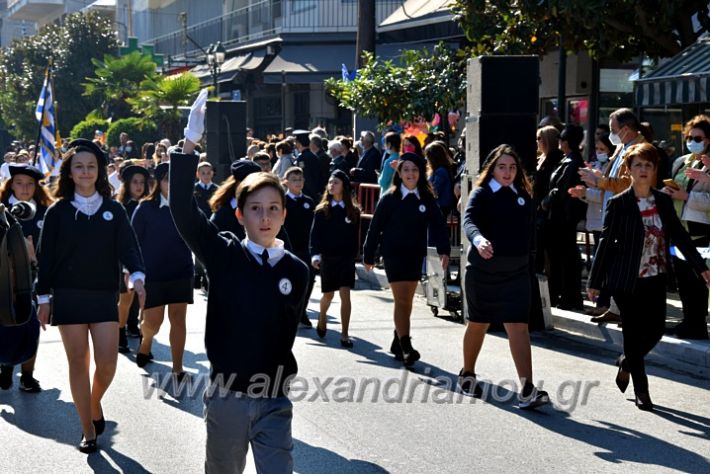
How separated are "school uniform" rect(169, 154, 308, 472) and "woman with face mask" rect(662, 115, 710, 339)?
5750 millimetres

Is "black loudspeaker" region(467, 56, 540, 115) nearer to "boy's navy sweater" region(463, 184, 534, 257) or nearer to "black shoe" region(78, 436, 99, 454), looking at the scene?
"boy's navy sweater" region(463, 184, 534, 257)

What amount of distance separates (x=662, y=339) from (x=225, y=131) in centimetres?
1090

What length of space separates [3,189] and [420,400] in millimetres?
3883

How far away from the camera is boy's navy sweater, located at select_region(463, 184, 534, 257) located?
27.5ft

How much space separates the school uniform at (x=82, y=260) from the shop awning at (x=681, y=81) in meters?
8.09

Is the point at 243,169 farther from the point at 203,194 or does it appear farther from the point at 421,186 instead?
the point at 203,194

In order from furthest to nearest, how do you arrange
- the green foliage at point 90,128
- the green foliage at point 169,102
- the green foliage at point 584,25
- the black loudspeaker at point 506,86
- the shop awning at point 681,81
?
1. the green foliage at point 90,128
2. the green foliage at point 169,102
3. the green foliage at point 584,25
4. the shop awning at point 681,81
5. the black loudspeaker at point 506,86

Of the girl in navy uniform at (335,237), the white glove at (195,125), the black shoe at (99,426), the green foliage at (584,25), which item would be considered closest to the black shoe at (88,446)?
the black shoe at (99,426)

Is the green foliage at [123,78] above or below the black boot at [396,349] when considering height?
above

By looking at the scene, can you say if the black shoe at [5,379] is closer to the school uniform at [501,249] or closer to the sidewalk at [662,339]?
the school uniform at [501,249]

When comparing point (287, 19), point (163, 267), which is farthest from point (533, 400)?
point (287, 19)

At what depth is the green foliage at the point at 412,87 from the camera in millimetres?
16047

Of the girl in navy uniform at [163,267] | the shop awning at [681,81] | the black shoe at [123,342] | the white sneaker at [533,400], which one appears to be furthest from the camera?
the shop awning at [681,81]

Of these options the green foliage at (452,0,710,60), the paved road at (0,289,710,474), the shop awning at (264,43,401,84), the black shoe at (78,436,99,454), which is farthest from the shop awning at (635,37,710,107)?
the shop awning at (264,43,401,84)
